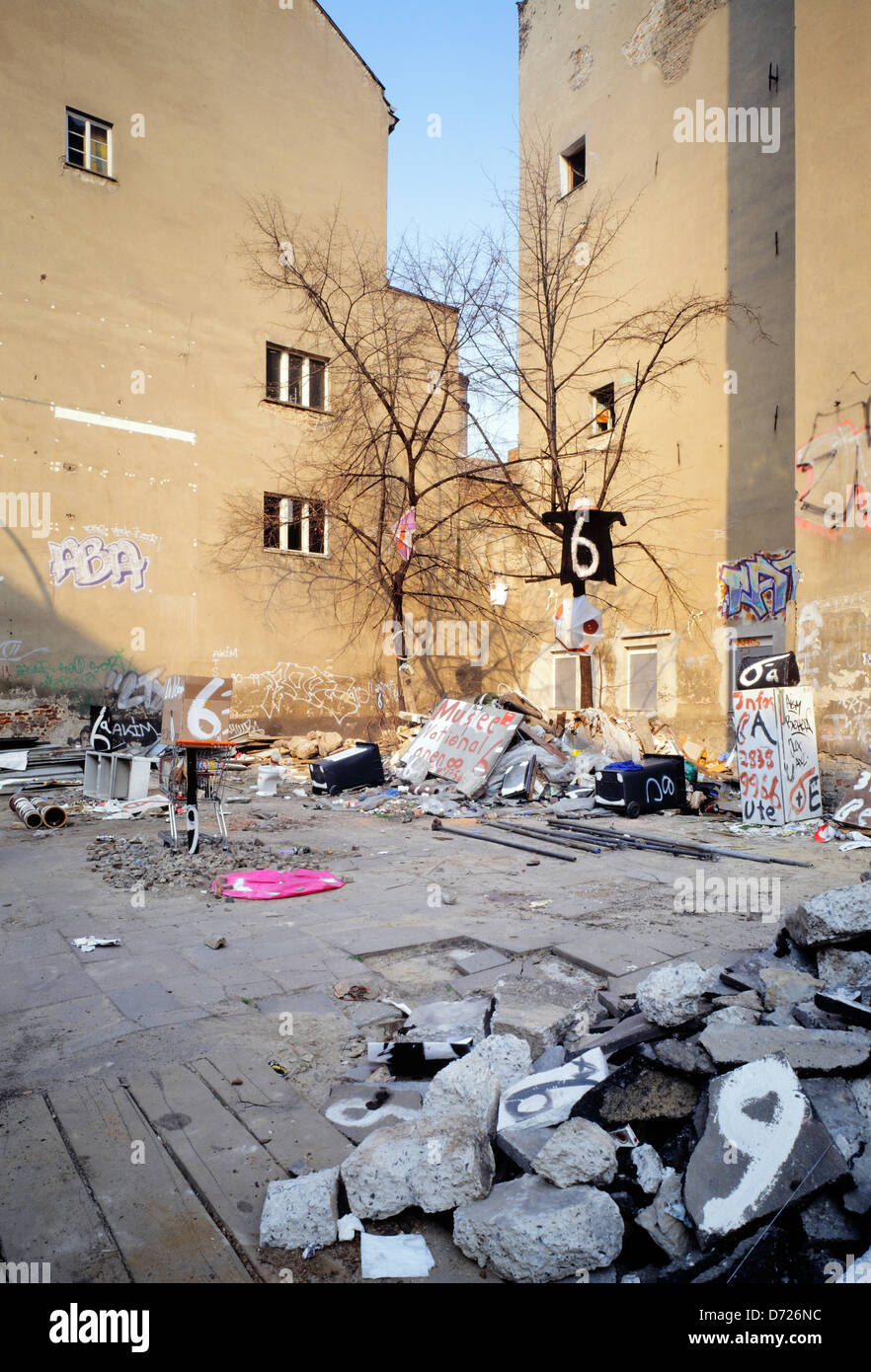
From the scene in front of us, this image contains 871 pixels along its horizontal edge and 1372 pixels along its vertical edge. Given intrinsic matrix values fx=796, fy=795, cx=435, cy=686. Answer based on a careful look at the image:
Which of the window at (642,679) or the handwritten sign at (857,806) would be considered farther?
the window at (642,679)

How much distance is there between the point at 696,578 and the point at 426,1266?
41.2 ft

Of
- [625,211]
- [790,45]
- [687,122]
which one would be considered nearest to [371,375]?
[625,211]

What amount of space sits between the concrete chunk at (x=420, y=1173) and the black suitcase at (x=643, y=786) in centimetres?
753

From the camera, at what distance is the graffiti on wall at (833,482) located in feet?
29.1

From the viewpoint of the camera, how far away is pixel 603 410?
15164 millimetres

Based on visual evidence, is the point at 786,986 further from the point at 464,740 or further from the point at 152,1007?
the point at 464,740

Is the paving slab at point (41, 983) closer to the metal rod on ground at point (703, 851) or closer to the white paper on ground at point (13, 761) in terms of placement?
the metal rod on ground at point (703, 851)

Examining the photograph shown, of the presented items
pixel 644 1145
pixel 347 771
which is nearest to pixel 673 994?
pixel 644 1145

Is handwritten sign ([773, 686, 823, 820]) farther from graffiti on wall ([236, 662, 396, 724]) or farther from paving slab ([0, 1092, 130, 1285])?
graffiti on wall ([236, 662, 396, 724])

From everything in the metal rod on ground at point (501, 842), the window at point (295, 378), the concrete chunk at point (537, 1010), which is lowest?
the metal rod on ground at point (501, 842)

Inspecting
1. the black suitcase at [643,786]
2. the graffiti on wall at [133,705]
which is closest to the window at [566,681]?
the black suitcase at [643,786]

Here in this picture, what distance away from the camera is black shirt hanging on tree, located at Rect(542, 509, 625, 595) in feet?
34.2

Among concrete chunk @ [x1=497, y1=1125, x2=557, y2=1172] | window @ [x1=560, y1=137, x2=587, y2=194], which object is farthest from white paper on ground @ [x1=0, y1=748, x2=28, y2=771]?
window @ [x1=560, y1=137, x2=587, y2=194]
